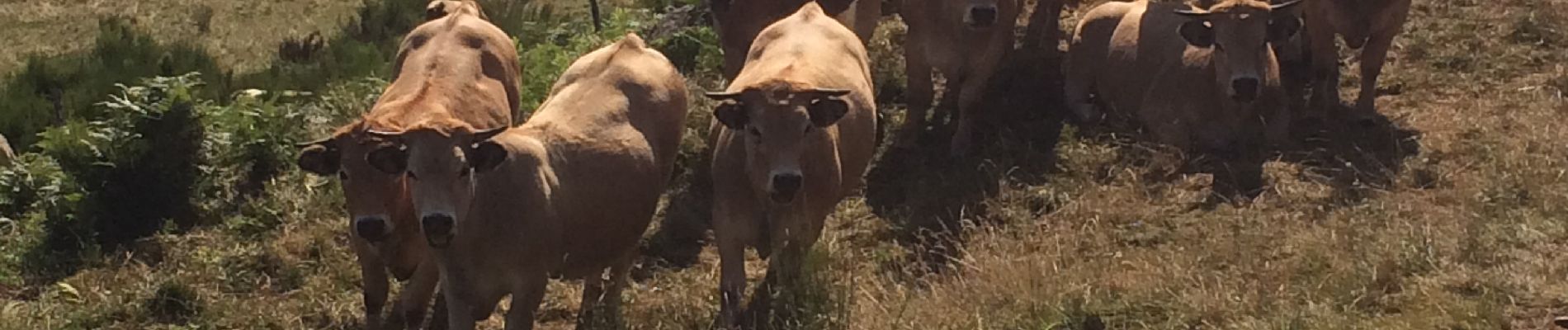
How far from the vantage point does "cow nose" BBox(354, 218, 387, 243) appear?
625 cm

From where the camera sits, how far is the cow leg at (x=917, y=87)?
10219 millimetres

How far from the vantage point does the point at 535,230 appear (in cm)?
633

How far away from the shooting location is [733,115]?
6.73m

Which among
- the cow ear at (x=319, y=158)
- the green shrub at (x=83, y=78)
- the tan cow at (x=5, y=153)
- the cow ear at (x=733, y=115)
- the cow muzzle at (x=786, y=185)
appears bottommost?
the green shrub at (x=83, y=78)

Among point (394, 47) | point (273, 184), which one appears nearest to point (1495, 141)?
point (273, 184)

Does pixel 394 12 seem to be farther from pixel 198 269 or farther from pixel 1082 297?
pixel 1082 297

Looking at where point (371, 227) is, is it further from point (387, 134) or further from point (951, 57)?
point (951, 57)

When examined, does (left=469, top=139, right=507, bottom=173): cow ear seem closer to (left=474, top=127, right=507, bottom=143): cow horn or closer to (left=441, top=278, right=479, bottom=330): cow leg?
(left=474, top=127, right=507, bottom=143): cow horn

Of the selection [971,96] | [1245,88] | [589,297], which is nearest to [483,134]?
[589,297]

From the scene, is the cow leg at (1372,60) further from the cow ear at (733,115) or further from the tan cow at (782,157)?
A: the cow ear at (733,115)

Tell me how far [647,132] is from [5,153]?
5.57 meters

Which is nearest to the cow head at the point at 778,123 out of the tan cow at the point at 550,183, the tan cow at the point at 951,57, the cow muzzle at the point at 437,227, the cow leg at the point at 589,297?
the tan cow at the point at 550,183

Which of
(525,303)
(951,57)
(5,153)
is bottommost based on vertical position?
(5,153)

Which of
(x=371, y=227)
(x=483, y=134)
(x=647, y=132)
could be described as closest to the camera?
(x=483, y=134)
